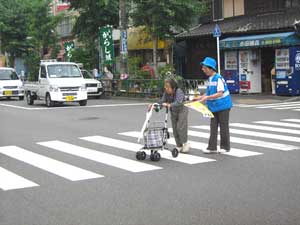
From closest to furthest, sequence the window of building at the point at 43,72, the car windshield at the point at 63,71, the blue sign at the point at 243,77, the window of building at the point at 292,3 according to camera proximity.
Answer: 1. the car windshield at the point at 63,71
2. the window of building at the point at 43,72
3. the window of building at the point at 292,3
4. the blue sign at the point at 243,77

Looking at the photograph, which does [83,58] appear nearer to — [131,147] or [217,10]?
[217,10]

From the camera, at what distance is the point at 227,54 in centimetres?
3014

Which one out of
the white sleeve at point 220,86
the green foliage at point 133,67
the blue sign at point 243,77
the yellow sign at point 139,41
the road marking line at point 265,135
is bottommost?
the road marking line at point 265,135

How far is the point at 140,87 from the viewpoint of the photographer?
95.1ft

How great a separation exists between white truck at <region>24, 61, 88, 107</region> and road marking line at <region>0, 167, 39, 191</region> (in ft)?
51.6

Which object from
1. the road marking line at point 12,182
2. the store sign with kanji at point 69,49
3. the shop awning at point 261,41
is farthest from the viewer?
the store sign with kanji at point 69,49

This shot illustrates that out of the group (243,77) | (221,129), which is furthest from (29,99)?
Result: (221,129)

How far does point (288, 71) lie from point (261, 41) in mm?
2064

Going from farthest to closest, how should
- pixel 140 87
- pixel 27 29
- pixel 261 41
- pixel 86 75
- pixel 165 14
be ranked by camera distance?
pixel 27 29, pixel 86 75, pixel 165 14, pixel 140 87, pixel 261 41

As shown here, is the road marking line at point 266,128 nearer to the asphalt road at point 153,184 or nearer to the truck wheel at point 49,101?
the asphalt road at point 153,184

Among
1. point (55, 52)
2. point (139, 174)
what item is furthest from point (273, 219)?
point (55, 52)

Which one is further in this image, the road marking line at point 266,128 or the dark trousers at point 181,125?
the road marking line at point 266,128

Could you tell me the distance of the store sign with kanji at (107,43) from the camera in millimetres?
32219

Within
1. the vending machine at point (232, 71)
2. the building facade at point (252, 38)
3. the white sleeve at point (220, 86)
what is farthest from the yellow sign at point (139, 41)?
the white sleeve at point (220, 86)
